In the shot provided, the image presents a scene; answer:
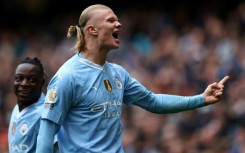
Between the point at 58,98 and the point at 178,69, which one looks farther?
the point at 178,69

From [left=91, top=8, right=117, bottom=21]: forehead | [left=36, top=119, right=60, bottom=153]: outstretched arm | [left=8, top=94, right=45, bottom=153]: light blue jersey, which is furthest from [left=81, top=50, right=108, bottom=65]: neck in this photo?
[left=8, top=94, right=45, bottom=153]: light blue jersey

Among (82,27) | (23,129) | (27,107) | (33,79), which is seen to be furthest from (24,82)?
(82,27)

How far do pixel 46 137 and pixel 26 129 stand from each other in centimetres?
80

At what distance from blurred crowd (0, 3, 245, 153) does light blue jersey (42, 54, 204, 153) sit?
4.51m

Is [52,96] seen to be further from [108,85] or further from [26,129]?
[26,129]

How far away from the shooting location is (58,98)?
7.17 metres

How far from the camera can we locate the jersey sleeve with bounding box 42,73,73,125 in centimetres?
717

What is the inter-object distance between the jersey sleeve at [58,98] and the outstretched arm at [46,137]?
1.8 inches

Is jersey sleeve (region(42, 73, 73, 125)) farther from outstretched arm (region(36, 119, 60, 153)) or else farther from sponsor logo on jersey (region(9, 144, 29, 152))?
sponsor logo on jersey (region(9, 144, 29, 152))

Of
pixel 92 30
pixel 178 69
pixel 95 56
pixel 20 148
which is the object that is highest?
pixel 178 69

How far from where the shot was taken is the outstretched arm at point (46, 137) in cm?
714

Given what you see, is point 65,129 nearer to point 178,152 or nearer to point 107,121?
point 107,121

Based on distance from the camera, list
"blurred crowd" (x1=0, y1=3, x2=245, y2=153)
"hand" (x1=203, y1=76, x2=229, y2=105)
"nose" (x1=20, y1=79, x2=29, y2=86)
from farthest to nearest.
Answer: "blurred crowd" (x1=0, y1=3, x2=245, y2=153), "nose" (x1=20, y1=79, x2=29, y2=86), "hand" (x1=203, y1=76, x2=229, y2=105)

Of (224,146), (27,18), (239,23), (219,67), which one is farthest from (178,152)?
(27,18)
